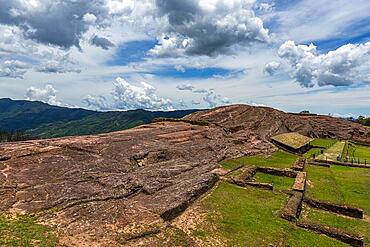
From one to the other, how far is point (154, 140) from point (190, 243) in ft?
83.4

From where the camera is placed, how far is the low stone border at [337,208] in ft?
92.9

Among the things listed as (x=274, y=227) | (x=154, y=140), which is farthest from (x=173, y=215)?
(x=154, y=140)

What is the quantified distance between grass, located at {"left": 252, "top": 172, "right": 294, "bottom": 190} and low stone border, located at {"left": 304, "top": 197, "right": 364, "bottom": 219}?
597 cm

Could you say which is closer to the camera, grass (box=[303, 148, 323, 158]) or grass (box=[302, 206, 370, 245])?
grass (box=[302, 206, 370, 245])

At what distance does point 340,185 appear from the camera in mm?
39281

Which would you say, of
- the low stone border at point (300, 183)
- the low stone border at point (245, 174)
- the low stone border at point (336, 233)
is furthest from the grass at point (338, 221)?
the low stone border at point (245, 174)

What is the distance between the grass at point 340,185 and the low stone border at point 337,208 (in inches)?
89.7

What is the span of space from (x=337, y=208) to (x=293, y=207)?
5118 mm

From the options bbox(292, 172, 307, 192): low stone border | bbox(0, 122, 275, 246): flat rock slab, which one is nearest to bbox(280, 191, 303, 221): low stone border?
bbox(292, 172, 307, 192): low stone border

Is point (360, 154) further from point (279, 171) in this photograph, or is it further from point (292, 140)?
point (279, 171)

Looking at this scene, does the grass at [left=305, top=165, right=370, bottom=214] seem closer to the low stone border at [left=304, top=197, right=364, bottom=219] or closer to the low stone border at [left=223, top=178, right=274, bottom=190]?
the low stone border at [left=304, top=197, right=364, bottom=219]

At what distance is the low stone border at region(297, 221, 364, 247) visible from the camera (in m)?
22.6

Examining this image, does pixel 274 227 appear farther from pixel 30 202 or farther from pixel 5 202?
pixel 5 202

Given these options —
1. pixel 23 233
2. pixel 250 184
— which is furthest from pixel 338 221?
pixel 23 233
